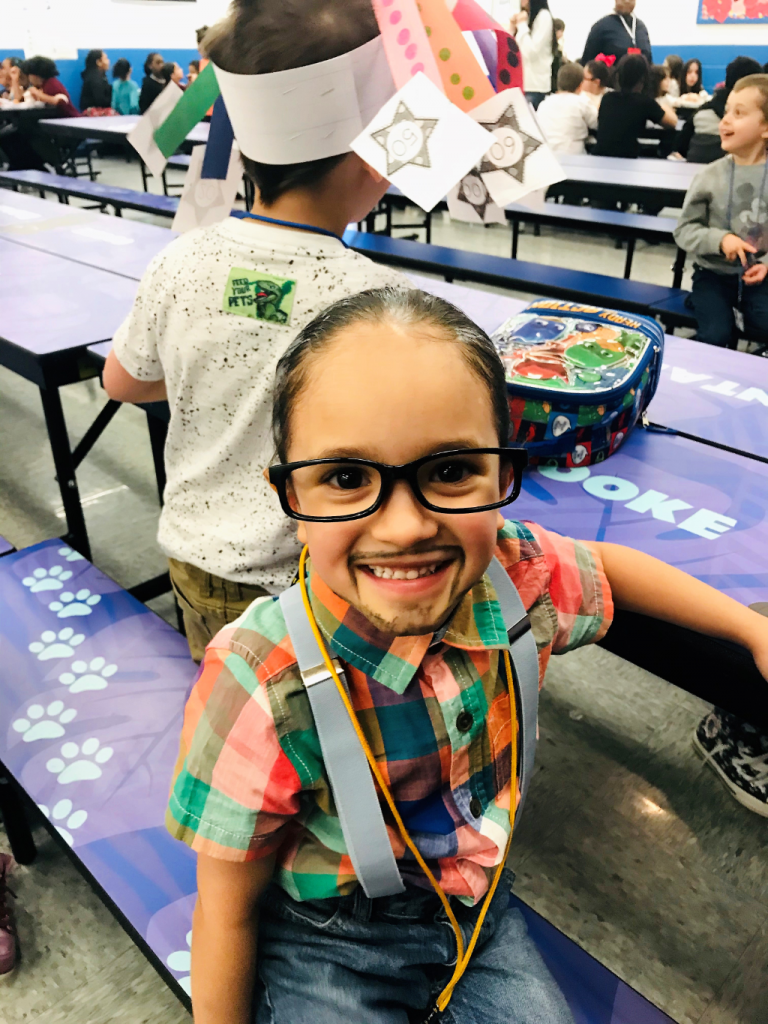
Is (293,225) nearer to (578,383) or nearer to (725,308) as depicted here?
(578,383)

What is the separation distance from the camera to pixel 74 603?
1.45m

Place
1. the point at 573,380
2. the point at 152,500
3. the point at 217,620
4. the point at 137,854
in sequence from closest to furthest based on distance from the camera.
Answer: the point at 137,854, the point at 217,620, the point at 573,380, the point at 152,500

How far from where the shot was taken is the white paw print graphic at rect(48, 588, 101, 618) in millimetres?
1425

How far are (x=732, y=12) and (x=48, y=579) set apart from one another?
35.6 ft

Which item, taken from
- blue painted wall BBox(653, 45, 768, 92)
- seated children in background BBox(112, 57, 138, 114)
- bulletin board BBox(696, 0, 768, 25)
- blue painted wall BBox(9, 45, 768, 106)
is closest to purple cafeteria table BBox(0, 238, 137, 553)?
blue painted wall BBox(9, 45, 768, 106)

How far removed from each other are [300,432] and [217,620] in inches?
24.2

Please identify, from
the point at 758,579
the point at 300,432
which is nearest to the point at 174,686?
the point at 300,432

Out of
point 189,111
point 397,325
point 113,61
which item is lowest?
point 397,325

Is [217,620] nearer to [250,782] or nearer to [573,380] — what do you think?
[250,782]

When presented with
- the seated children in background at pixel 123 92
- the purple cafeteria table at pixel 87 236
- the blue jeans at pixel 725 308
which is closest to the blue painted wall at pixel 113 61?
the seated children in background at pixel 123 92

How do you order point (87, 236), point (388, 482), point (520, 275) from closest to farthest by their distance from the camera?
point (388, 482), point (87, 236), point (520, 275)

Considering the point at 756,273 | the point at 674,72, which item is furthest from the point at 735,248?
the point at 674,72

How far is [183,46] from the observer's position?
1155 centimetres

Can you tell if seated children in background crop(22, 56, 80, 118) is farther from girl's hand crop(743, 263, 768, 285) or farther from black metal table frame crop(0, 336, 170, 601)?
girl's hand crop(743, 263, 768, 285)
